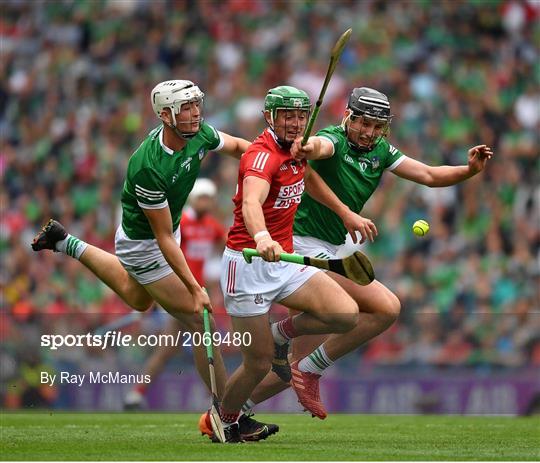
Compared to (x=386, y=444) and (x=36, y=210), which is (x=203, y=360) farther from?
(x=36, y=210)

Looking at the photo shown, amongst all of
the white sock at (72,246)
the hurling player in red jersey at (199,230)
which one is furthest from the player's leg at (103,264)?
the hurling player in red jersey at (199,230)

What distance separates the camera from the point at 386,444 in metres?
10.2

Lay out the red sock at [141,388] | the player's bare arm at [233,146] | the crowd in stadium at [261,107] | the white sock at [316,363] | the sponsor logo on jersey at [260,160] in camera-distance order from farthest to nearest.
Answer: the crowd in stadium at [261,107] < the red sock at [141,388] < the white sock at [316,363] < the player's bare arm at [233,146] < the sponsor logo on jersey at [260,160]

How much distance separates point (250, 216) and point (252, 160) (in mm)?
523

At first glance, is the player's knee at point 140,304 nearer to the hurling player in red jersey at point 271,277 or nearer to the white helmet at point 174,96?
the hurling player in red jersey at point 271,277

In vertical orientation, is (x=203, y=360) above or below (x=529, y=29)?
below

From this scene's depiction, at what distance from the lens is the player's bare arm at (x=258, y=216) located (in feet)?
30.4

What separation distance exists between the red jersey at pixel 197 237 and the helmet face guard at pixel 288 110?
171 inches

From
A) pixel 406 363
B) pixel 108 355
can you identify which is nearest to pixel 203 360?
pixel 108 355

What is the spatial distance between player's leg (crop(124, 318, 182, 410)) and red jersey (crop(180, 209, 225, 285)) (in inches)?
41.0

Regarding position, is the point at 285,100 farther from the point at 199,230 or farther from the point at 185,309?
the point at 199,230

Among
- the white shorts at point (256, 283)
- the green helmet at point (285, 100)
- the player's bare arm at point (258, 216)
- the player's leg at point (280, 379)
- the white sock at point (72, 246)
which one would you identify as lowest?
the player's leg at point (280, 379)

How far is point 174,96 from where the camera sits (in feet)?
33.7

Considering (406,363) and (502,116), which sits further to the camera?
(502,116)
